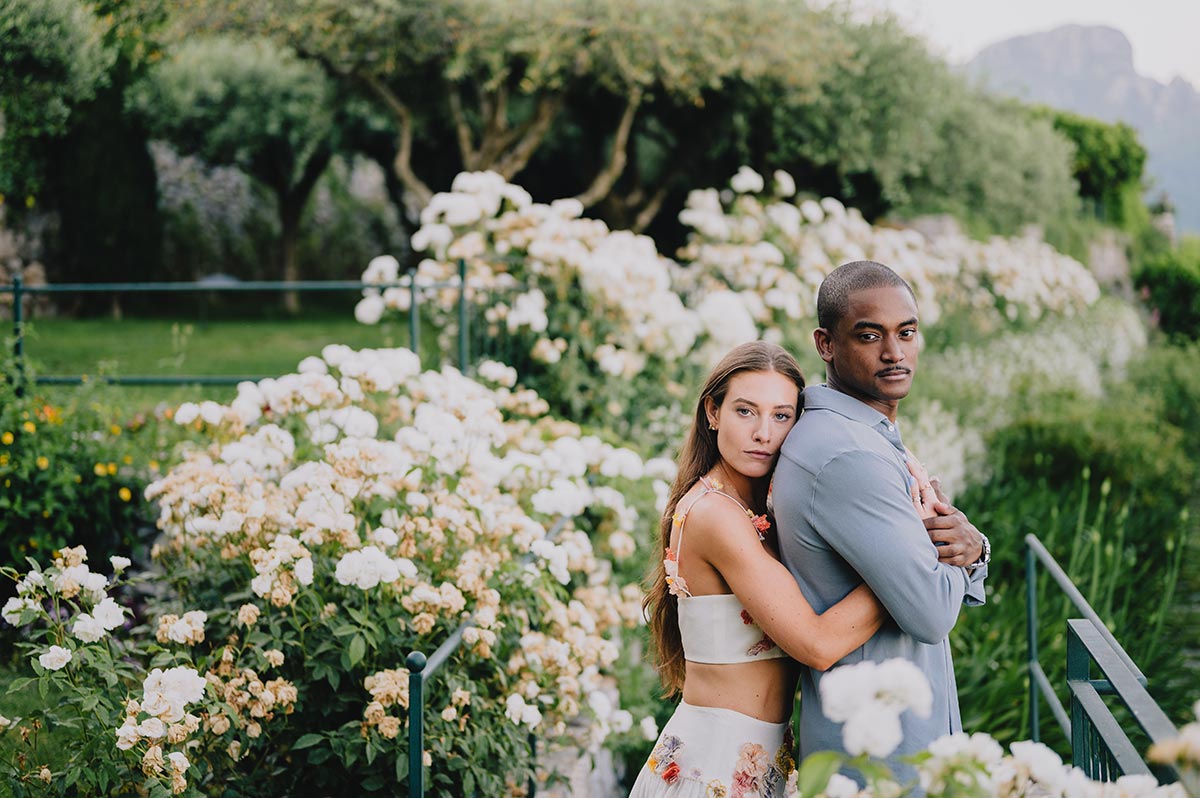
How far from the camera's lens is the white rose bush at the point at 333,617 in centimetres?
246

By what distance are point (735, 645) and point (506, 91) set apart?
10.3 m

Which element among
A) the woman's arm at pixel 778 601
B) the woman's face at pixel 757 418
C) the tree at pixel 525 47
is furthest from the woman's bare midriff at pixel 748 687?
the tree at pixel 525 47

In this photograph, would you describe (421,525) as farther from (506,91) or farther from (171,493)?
(506,91)

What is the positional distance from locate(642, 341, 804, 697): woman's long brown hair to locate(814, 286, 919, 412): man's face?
0.52 feet

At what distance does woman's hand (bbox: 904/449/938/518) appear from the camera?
2014 mm

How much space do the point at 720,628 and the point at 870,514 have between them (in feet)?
1.32

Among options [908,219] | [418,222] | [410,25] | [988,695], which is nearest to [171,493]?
[988,695]

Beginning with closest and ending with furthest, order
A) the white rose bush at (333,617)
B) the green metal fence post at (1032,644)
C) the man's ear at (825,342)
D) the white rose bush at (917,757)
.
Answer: the white rose bush at (917,757) < the man's ear at (825,342) < the white rose bush at (333,617) < the green metal fence post at (1032,644)

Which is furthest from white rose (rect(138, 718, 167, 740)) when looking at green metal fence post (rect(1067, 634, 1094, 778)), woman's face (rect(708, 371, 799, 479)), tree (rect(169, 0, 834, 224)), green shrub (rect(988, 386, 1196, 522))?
tree (rect(169, 0, 834, 224))

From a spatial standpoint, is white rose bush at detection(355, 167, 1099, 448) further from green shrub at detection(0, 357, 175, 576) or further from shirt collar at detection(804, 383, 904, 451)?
shirt collar at detection(804, 383, 904, 451)

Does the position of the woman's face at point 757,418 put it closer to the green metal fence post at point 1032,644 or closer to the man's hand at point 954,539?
the man's hand at point 954,539

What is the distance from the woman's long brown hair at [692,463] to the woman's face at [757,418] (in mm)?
23

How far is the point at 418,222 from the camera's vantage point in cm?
1686

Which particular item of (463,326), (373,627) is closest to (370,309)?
(463,326)
